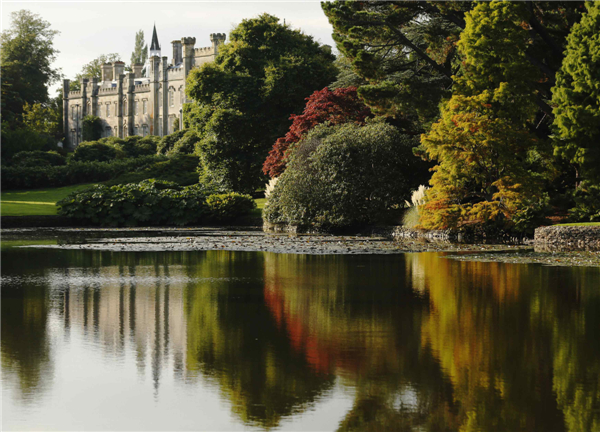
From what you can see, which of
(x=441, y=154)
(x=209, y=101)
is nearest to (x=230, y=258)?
(x=441, y=154)

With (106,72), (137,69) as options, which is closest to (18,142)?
(137,69)

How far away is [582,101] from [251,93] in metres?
19.9

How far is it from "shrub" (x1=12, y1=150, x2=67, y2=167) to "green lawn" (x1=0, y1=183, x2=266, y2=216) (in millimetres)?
5401

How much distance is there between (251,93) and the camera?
3872cm

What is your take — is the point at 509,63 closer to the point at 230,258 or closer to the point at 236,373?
the point at 230,258

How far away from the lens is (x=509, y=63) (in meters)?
23.2

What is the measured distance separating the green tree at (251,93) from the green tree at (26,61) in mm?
47325

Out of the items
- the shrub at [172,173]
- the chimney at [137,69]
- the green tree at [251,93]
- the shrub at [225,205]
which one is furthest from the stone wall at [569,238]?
the chimney at [137,69]

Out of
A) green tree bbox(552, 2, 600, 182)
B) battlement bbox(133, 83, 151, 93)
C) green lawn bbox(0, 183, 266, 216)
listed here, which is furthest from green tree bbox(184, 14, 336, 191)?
battlement bbox(133, 83, 151, 93)

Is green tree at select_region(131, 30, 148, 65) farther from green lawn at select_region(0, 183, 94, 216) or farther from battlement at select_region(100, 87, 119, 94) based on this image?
green lawn at select_region(0, 183, 94, 216)

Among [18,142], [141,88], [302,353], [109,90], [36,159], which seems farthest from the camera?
[109,90]

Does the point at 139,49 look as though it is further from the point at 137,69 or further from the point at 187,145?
the point at 187,145

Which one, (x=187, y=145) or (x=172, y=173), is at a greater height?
(x=187, y=145)

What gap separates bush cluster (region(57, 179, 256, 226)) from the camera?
3191cm
